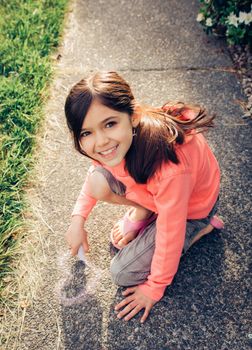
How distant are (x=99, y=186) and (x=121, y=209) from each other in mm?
389

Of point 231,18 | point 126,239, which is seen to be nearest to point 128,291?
point 126,239

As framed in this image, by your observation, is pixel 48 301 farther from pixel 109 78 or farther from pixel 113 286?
pixel 109 78

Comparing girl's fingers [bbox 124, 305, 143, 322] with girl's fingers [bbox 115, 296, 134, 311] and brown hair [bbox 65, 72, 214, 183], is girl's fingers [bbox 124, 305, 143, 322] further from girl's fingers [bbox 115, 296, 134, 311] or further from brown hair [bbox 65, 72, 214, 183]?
brown hair [bbox 65, 72, 214, 183]

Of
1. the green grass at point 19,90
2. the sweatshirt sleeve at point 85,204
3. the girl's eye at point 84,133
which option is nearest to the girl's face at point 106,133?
the girl's eye at point 84,133

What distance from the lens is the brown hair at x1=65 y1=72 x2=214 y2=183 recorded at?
1.41 metres

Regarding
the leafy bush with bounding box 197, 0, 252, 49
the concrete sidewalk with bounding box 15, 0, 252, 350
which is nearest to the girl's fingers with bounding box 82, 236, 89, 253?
the concrete sidewalk with bounding box 15, 0, 252, 350

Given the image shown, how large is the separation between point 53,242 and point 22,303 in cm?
35

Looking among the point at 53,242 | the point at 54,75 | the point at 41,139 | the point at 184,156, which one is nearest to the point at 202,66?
the point at 54,75

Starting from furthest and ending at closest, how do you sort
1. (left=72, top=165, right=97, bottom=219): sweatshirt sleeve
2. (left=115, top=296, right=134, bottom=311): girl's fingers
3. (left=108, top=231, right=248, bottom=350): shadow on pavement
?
(left=72, top=165, right=97, bottom=219): sweatshirt sleeve, (left=115, top=296, right=134, bottom=311): girl's fingers, (left=108, top=231, right=248, bottom=350): shadow on pavement

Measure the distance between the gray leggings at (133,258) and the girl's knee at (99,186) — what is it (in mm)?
18

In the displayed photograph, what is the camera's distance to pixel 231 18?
270 centimetres

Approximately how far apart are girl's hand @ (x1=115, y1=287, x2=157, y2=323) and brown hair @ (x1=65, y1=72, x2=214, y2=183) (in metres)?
0.56

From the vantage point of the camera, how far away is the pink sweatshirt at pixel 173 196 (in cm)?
154

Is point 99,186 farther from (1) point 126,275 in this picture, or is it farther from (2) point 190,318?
(2) point 190,318
